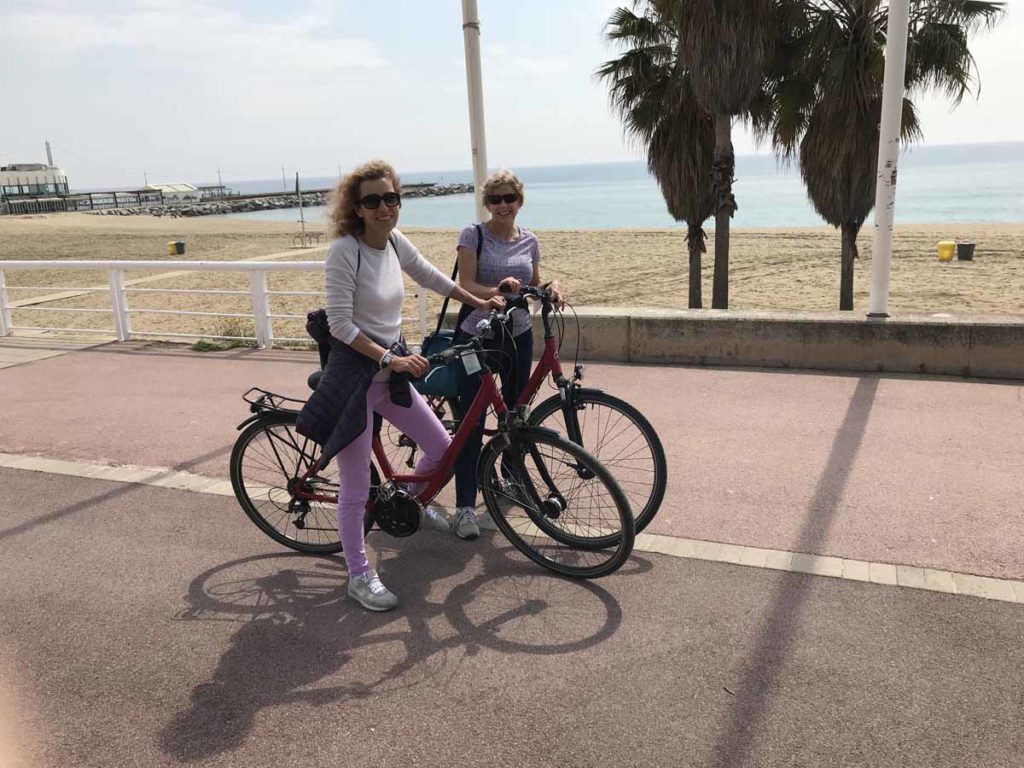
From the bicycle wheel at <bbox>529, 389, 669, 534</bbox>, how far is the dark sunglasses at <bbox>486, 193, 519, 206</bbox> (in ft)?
3.18

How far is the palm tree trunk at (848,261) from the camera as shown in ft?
46.9

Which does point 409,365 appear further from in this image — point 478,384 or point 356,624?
point 356,624

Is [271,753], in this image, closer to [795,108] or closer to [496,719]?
[496,719]

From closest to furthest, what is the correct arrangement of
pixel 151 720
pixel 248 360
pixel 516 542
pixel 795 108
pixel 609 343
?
pixel 151 720
pixel 516 542
pixel 609 343
pixel 248 360
pixel 795 108

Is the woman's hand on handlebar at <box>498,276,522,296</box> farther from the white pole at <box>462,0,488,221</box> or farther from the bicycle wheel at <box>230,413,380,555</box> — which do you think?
the white pole at <box>462,0,488,221</box>

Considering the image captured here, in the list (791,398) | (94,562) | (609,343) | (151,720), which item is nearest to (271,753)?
(151,720)

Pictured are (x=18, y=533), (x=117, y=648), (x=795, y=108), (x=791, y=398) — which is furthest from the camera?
(x=795, y=108)

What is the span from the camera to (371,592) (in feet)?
11.8

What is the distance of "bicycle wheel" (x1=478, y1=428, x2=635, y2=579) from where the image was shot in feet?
11.8

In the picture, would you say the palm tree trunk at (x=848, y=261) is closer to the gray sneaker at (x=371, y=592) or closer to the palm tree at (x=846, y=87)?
the palm tree at (x=846, y=87)

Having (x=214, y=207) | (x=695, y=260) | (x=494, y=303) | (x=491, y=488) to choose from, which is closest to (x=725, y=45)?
(x=695, y=260)

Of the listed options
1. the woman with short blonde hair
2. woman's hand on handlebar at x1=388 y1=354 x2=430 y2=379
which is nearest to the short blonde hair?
the woman with short blonde hair

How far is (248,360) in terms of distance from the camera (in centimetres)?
870

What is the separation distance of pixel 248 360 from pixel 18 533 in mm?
4334
